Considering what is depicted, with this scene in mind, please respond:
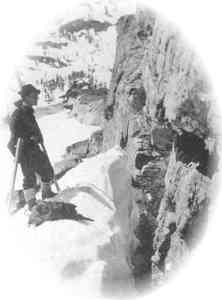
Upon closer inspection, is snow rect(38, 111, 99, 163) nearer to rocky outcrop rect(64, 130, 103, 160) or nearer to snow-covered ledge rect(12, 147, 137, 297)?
rocky outcrop rect(64, 130, 103, 160)

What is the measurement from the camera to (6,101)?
11117 millimetres

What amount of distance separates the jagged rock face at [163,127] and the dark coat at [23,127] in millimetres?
2883

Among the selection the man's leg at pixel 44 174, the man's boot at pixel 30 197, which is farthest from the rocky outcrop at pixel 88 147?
the man's boot at pixel 30 197

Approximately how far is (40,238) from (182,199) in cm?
367

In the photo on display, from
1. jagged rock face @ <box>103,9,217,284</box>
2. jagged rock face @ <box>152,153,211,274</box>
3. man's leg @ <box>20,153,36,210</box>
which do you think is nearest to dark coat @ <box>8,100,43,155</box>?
man's leg @ <box>20,153,36,210</box>

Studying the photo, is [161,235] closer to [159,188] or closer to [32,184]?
[159,188]

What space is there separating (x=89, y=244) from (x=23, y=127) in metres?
2.63

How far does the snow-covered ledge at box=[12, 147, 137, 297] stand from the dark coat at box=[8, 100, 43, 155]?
1295 millimetres

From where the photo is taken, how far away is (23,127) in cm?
982

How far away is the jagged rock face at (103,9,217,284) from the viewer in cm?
1012

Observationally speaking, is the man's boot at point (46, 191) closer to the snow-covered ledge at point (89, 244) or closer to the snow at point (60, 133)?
the snow-covered ledge at point (89, 244)

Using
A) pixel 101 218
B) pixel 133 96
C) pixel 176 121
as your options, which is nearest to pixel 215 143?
pixel 176 121

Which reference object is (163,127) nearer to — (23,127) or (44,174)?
(44,174)

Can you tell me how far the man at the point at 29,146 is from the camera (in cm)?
963
